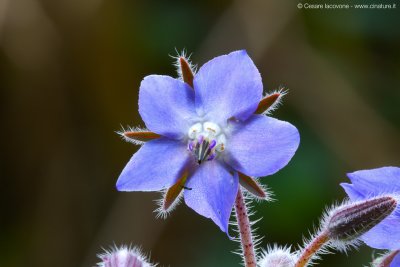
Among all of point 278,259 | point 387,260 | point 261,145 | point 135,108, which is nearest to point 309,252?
point 278,259

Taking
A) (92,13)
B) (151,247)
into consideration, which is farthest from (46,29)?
(151,247)

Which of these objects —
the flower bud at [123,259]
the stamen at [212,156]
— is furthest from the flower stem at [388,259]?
the flower bud at [123,259]

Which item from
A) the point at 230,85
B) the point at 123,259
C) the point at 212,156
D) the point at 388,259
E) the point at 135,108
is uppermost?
the point at 135,108

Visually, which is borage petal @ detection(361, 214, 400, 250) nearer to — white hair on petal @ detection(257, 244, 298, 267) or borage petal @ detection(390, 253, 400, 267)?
borage petal @ detection(390, 253, 400, 267)

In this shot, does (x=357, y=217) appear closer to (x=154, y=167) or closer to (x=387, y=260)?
(x=387, y=260)

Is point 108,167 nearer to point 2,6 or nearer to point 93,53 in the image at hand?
point 93,53
